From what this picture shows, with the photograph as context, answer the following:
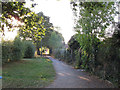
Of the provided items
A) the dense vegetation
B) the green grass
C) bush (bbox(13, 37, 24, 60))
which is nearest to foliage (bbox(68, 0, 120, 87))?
the dense vegetation

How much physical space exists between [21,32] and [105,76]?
5483mm

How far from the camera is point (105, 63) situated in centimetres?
820

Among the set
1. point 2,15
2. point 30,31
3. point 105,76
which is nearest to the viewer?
point 2,15

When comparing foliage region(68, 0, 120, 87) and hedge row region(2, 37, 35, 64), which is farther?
hedge row region(2, 37, 35, 64)

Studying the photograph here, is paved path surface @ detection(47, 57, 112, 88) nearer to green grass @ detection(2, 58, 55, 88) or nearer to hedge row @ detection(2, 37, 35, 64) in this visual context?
Result: green grass @ detection(2, 58, 55, 88)

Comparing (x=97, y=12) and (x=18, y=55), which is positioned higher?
(x=97, y=12)

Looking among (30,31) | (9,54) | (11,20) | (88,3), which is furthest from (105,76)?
(9,54)

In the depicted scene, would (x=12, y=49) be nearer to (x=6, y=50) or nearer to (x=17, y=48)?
(x=17, y=48)

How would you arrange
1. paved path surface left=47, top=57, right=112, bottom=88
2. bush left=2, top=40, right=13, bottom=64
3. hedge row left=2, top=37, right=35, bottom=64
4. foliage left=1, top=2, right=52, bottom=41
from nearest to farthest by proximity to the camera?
foliage left=1, top=2, right=52, bottom=41, paved path surface left=47, top=57, right=112, bottom=88, bush left=2, top=40, right=13, bottom=64, hedge row left=2, top=37, right=35, bottom=64

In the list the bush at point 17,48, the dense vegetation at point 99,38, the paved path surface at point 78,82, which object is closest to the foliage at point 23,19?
the dense vegetation at point 99,38

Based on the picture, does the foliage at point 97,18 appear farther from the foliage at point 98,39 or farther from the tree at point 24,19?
the tree at point 24,19

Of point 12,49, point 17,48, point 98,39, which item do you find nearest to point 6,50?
point 12,49

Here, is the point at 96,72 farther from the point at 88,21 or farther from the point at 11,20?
the point at 11,20

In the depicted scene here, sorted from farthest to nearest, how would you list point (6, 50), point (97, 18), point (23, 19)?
point (6, 50) < point (97, 18) < point (23, 19)
